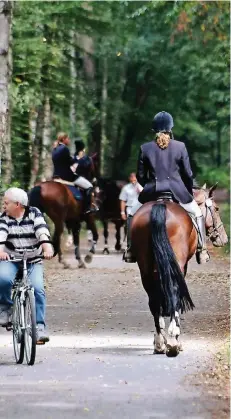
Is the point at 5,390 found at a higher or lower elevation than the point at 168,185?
lower

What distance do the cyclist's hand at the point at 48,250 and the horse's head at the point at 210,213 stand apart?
17.5 ft

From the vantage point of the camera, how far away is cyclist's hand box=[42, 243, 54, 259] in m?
13.6

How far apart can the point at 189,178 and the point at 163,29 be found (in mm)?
42407

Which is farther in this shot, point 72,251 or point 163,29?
point 163,29

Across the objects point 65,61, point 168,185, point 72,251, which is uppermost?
point 65,61

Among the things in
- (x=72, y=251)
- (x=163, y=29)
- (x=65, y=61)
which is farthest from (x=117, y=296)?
(x=163, y=29)

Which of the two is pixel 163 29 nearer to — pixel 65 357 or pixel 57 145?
pixel 57 145

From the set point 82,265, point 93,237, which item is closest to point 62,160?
point 82,265

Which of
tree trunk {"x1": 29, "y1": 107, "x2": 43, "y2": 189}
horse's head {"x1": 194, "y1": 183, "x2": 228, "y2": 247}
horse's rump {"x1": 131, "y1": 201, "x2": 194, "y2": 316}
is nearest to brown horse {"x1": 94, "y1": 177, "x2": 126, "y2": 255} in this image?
tree trunk {"x1": 29, "y1": 107, "x2": 43, "y2": 189}

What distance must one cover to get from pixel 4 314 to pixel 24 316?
50cm

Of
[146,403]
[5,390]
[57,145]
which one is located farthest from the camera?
[57,145]

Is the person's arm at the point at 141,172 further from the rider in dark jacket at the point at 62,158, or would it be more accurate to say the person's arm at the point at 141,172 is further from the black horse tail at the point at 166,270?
the rider in dark jacket at the point at 62,158

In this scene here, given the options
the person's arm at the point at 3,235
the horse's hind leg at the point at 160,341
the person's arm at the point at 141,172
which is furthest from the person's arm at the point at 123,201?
the person's arm at the point at 3,235

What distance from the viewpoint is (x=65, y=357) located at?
14195 millimetres
